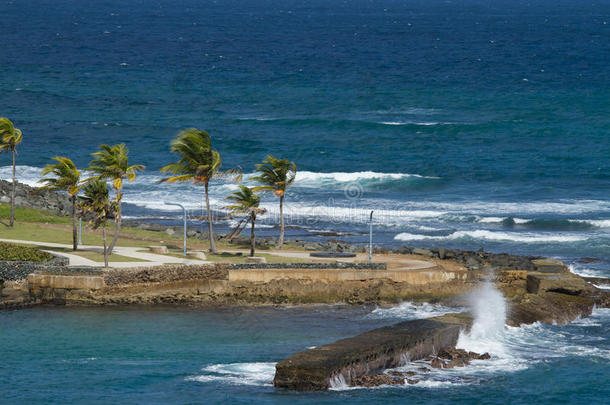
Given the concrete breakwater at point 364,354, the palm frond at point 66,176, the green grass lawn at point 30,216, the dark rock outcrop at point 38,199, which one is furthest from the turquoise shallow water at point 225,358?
the dark rock outcrop at point 38,199

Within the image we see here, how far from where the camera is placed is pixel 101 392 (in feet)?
113

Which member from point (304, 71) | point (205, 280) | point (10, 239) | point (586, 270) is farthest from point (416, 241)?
point (304, 71)

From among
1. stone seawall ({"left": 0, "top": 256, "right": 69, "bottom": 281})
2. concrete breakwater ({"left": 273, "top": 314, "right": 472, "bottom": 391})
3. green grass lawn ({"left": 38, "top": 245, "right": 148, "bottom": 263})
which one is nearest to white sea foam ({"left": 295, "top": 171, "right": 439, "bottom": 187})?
green grass lawn ({"left": 38, "top": 245, "right": 148, "bottom": 263})

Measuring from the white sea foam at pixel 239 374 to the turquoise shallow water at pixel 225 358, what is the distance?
0.12 feet

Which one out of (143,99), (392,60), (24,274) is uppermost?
(392,60)

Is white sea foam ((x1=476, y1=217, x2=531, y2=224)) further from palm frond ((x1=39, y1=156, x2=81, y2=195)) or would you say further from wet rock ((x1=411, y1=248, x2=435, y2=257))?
palm frond ((x1=39, y1=156, x2=81, y2=195))

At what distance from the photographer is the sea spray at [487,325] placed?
41812mm

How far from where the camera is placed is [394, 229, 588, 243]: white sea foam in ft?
220

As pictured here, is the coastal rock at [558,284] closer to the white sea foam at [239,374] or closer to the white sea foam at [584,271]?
the white sea foam at [584,271]

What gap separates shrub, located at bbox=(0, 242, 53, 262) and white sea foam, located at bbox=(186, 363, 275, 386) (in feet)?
48.6

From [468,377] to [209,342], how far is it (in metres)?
10.5

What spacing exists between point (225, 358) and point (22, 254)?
1504 centimetres

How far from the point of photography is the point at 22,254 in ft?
162

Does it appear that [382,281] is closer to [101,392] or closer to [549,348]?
[549,348]
